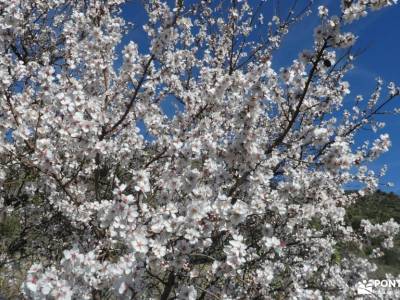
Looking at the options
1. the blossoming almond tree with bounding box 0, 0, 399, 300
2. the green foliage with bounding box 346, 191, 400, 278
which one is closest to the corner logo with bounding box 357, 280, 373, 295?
the blossoming almond tree with bounding box 0, 0, 399, 300

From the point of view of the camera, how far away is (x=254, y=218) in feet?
20.4

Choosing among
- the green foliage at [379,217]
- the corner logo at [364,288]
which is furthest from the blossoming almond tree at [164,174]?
the green foliage at [379,217]

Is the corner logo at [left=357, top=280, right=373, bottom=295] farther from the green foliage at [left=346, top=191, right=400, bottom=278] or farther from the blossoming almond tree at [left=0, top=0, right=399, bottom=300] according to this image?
the green foliage at [left=346, top=191, right=400, bottom=278]

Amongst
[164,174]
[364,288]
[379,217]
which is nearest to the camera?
[164,174]

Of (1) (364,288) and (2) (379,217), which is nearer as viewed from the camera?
(1) (364,288)

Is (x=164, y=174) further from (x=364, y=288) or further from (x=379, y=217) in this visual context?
(x=379, y=217)

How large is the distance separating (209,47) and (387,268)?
16.8 meters

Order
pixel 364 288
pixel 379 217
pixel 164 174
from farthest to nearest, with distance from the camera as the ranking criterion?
pixel 379 217 < pixel 364 288 < pixel 164 174

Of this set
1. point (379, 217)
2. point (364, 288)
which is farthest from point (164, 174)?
point (379, 217)

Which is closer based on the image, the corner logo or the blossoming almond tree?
the blossoming almond tree

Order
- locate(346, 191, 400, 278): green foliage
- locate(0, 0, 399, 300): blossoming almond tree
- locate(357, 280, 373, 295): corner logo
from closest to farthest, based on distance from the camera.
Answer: locate(0, 0, 399, 300): blossoming almond tree < locate(357, 280, 373, 295): corner logo < locate(346, 191, 400, 278): green foliage

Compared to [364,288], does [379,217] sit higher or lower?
higher

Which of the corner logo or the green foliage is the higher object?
the green foliage

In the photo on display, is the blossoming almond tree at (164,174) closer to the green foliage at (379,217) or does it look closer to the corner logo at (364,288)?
the corner logo at (364,288)
